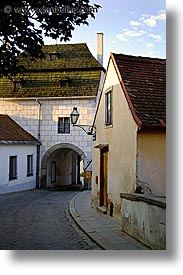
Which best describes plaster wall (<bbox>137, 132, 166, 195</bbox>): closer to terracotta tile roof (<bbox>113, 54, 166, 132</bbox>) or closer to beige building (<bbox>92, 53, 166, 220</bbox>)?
beige building (<bbox>92, 53, 166, 220</bbox>)

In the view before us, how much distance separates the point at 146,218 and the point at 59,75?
5.14 feet

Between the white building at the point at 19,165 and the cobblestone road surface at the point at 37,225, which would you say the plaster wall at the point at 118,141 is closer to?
the cobblestone road surface at the point at 37,225

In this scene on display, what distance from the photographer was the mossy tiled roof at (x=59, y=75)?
3.53 m

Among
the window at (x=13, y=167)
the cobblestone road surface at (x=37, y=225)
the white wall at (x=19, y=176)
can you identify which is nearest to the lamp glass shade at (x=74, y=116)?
the white wall at (x=19, y=176)

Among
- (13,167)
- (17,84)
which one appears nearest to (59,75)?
(17,84)

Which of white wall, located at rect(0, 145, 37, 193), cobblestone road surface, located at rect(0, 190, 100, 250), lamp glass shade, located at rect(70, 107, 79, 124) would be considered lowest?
cobblestone road surface, located at rect(0, 190, 100, 250)

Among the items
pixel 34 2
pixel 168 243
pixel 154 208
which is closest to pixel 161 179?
pixel 154 208

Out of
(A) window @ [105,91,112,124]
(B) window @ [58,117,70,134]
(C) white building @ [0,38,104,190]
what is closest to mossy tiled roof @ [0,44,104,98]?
(C) white building @ [0,38,104,190]

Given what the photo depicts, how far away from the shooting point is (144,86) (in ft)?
14.9

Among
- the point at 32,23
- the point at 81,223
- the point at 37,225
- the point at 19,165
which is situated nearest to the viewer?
the point at 32,23

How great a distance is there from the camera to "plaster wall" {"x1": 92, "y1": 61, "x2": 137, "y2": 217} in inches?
179

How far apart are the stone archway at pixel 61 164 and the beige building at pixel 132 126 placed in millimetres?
519

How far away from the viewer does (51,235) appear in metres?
3.79

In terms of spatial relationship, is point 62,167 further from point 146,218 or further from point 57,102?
point 146,218
